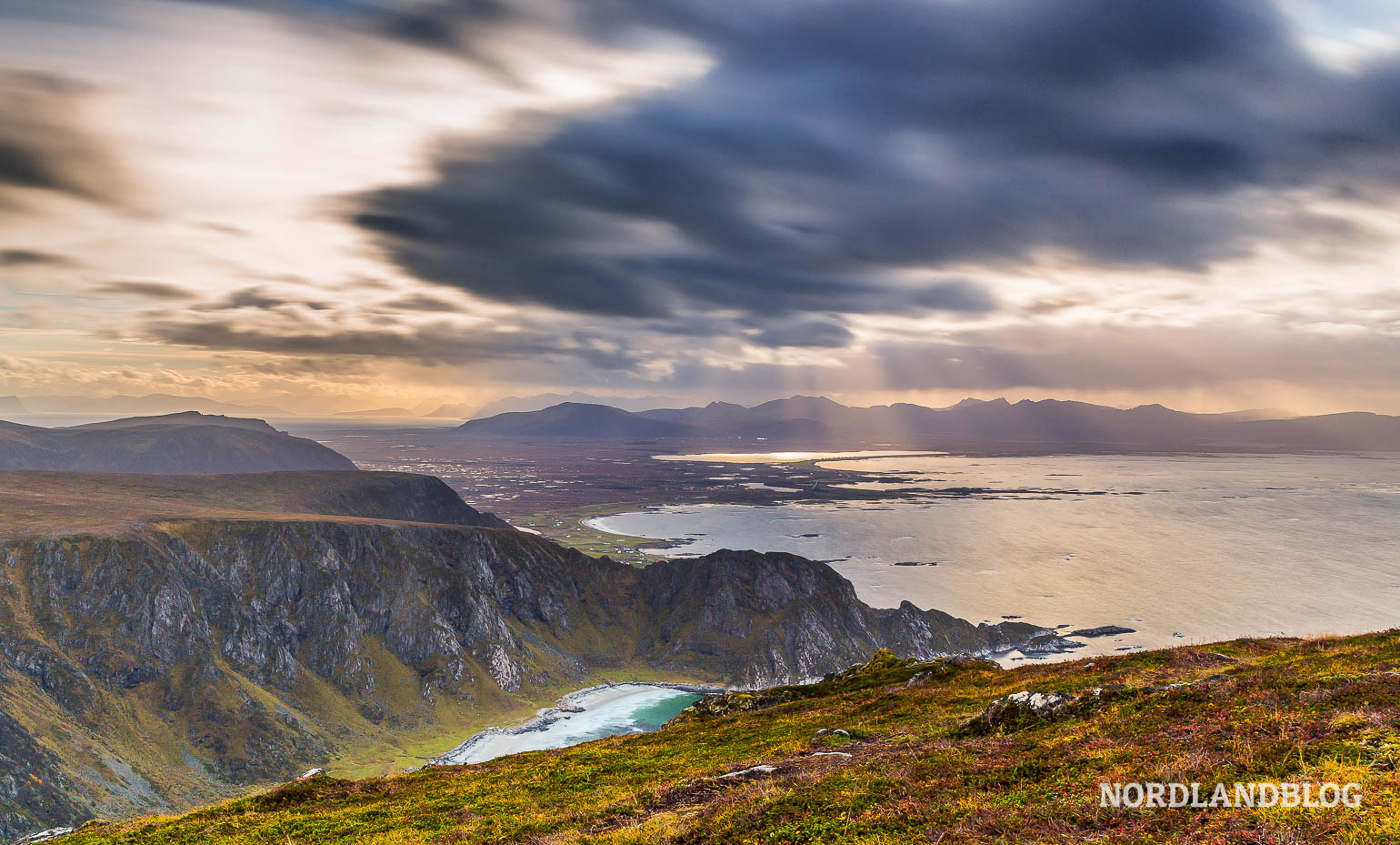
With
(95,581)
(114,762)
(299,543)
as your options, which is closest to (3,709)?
Answer: (114,762)

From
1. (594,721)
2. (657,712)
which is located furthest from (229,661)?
(657,712)

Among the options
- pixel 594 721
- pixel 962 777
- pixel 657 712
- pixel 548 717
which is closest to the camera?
pixel 962 777

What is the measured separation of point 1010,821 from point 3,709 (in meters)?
167

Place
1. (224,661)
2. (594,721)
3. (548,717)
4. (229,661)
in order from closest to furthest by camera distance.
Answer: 1. (224,661)
2. (229,661)
3. (594,721)
4. (548,717)

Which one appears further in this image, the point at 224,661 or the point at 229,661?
the point at 229,661

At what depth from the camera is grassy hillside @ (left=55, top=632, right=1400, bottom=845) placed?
547 inches

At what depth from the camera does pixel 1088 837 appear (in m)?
12.9

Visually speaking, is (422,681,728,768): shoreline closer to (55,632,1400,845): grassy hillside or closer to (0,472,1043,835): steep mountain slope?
(0,472,1043,835): steep mountain slope

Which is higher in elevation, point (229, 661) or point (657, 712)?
point (229, 661)

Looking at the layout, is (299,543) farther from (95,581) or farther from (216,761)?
(216,761)

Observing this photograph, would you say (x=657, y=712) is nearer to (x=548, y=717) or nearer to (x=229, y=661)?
(x=548, y=717)

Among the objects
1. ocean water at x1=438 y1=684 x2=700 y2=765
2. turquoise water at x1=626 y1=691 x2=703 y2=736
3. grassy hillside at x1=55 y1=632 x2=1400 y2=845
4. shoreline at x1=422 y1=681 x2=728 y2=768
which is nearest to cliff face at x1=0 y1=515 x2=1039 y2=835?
shoreline at x1=422 y1=681 x2=728 y2=768

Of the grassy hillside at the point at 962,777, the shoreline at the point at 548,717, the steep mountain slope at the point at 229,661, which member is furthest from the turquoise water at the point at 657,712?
the grassy hillside at the point at 962,777

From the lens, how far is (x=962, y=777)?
1817 centimetres
